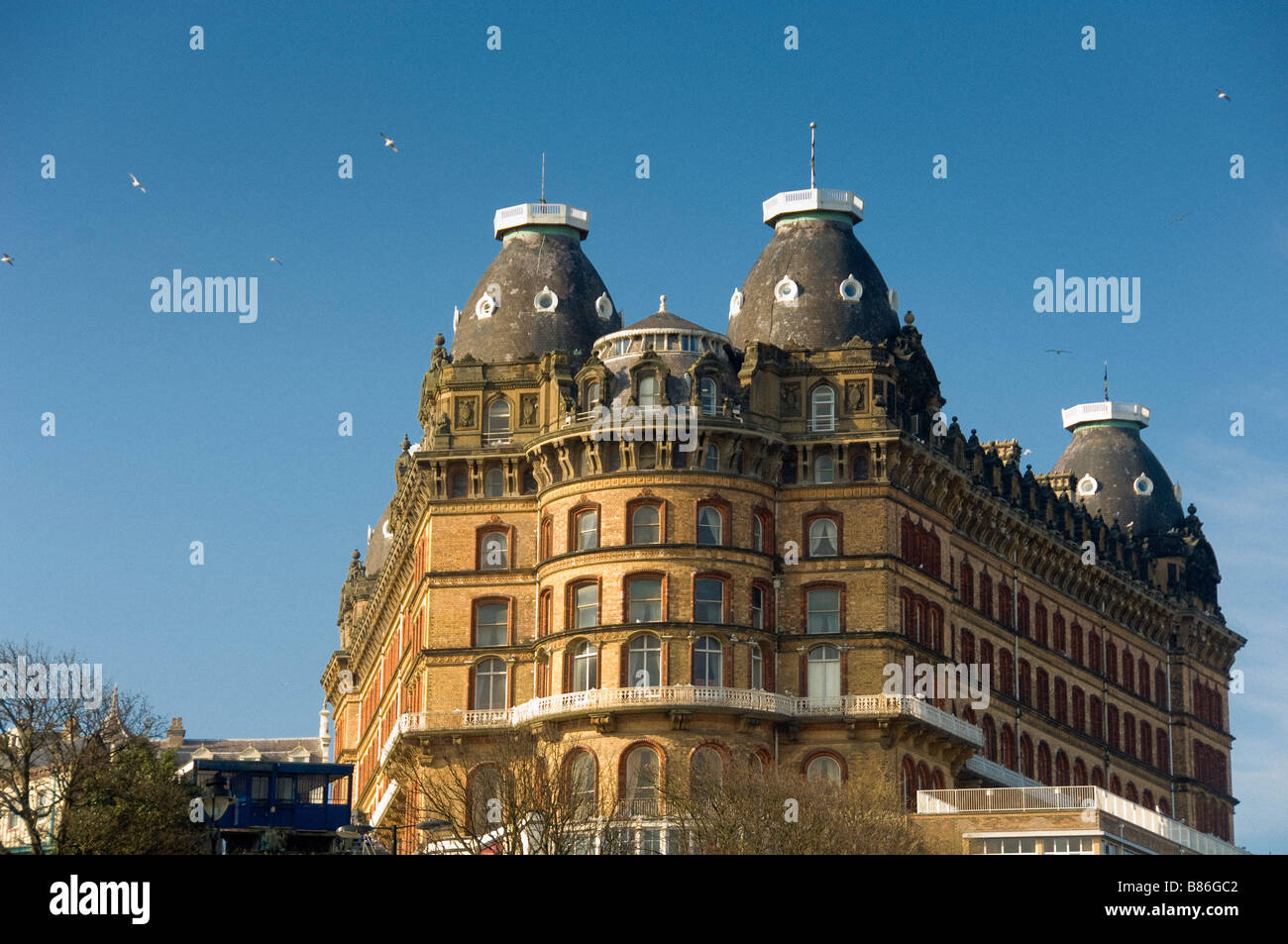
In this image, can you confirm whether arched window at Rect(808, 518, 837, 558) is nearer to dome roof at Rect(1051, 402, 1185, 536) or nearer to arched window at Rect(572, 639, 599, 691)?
arched window at Rect(572, 639, 599, 691)

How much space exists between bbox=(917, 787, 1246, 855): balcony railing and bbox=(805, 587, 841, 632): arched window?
7.74 meters

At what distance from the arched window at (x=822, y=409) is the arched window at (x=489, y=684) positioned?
644 inches

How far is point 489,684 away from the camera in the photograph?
4235 inches

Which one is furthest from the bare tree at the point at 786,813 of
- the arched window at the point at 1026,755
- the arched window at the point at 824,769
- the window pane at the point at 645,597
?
the arched window at the point at 1026,755

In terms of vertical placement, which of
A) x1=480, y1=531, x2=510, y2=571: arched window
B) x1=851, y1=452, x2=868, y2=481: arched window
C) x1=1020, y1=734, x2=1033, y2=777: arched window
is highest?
x1=851, y1=452, x2=868, y2=481: arched window

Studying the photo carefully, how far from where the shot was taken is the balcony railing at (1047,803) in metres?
96.3

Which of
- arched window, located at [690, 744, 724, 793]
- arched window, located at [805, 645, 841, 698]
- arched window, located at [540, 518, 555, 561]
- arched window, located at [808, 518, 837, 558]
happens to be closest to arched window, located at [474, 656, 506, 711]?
arched window, located at [540, 518, 555, 561]

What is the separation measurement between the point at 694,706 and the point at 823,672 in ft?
21.8

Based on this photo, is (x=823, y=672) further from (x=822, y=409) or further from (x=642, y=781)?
(x=822, y=409)

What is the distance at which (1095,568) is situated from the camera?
13075 centimetres

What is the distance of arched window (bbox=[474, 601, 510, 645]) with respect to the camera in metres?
108

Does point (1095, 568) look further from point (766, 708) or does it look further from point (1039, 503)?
point (766, 708)

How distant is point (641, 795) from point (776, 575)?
11150 millimetres
